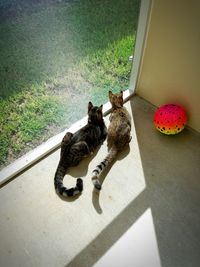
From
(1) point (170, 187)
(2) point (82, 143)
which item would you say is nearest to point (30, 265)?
(2) point (82, 143)

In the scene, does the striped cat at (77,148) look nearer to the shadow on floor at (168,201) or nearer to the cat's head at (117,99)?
the cat's head at (117,99)

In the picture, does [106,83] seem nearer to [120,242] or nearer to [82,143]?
[82,143]

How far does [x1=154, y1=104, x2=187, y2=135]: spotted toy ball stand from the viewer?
68.6 inches

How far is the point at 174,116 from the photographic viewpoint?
68.4 inches

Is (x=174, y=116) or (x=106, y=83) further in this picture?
(x=106, y=83)

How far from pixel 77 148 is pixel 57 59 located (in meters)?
0.94

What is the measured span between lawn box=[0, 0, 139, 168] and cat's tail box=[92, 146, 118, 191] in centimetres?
44

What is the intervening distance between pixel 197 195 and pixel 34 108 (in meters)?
1.23

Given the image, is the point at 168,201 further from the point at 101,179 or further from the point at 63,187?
the point at 63,187

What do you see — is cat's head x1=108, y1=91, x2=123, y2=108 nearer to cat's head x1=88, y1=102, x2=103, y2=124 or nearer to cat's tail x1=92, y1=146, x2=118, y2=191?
cat's head x1=88, y1=102, x2=103, y2=124

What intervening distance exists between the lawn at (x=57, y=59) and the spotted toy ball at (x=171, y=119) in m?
0.50

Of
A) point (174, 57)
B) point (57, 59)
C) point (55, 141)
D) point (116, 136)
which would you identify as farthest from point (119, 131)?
point (57, 59)

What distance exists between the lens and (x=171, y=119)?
174 cm

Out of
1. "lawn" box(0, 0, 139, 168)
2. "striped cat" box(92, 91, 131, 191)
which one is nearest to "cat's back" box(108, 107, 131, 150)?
"striped cat" box(92, 91, 131, 191)
